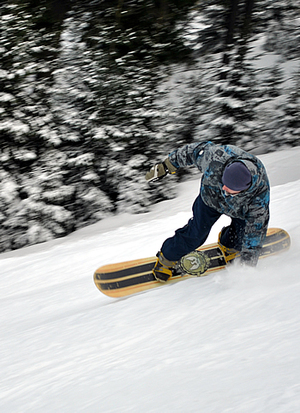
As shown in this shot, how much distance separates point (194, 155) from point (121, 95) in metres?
5.60

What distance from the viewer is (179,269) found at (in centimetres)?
331

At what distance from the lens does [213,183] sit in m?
2.55

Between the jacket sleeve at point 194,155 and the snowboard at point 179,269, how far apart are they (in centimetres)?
94

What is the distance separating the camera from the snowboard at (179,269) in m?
3.25

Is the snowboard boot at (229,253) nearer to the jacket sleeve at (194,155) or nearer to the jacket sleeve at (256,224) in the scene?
the jacket sleeve at (256,224)

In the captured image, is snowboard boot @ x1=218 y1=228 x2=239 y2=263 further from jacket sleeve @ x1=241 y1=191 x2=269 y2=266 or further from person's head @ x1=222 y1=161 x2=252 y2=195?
person's head @ x1=222 y1=161 x2=252 y2=195

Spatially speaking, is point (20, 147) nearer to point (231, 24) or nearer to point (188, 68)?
point (188, 68)

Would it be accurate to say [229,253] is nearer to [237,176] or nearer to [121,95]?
[237,176]

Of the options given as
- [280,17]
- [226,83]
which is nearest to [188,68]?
[226,83]

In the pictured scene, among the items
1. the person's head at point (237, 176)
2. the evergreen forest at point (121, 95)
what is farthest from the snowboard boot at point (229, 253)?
the evergreen forest at point (121, 95)

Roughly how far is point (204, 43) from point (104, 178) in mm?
4746

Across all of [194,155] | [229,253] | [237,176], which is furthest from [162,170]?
[229,253]

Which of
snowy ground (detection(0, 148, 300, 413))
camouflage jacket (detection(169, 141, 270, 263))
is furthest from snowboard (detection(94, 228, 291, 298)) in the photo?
camouflage jacket (detection(169, 141, 270, 263))

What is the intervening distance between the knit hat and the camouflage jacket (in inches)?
3.7
